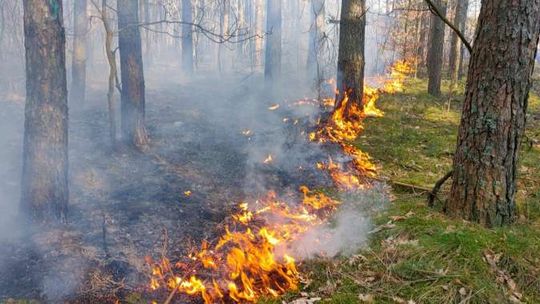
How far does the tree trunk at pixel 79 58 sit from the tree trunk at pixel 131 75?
17.1ft

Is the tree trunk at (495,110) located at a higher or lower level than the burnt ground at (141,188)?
higher

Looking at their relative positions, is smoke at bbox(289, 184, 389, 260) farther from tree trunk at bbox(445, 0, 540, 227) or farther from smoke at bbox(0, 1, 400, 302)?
Result: tree trunk at bbox(445, 0, 540, 227)

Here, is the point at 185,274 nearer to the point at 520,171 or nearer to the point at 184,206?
the point at 184,206

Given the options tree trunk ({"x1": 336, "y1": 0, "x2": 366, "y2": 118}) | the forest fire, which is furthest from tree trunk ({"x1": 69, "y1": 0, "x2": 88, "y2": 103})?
the forest fire

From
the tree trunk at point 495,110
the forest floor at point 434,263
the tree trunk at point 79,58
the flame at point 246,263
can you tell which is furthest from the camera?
the tree trunk at point 79,58

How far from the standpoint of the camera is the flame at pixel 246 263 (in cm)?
412

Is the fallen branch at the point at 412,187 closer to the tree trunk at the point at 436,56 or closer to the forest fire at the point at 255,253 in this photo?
the forest fire at the point at 255,253

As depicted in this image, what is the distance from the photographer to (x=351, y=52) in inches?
397

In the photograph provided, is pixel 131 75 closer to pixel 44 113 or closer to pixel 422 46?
pixel 44 113

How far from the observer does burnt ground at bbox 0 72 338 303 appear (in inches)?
181

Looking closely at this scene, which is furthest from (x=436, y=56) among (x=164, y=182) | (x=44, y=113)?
(x=44, y=113)

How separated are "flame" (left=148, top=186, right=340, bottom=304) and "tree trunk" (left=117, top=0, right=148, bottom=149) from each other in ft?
14.2

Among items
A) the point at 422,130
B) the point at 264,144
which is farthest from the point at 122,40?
the point at 422,130

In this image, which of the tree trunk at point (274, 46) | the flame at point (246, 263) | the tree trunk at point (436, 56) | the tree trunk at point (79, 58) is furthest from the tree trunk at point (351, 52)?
the tree trunk at point (79, 58)
